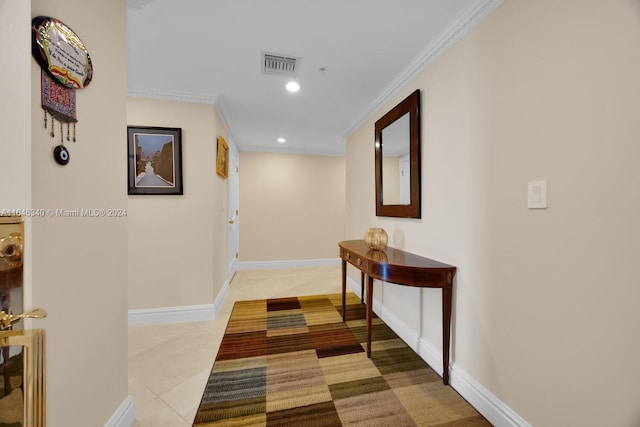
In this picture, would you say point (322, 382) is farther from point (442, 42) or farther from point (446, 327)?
point (442, 42)

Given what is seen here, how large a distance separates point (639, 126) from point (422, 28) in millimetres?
1220

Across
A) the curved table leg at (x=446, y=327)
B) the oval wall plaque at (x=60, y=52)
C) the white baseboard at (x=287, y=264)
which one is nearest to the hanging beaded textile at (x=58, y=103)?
the oval wall plaque at (x=60, y=52)

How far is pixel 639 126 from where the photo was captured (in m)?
0.79

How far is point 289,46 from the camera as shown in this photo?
171cm

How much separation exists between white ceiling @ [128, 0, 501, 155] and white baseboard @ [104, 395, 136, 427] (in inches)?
85.3

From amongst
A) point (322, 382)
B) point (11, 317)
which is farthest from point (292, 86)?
point (322, 382)

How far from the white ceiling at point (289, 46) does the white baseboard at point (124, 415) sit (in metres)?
2.17

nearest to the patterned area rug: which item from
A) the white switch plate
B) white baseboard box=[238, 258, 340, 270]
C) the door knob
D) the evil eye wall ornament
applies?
the door knob

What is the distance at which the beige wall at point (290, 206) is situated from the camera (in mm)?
4543

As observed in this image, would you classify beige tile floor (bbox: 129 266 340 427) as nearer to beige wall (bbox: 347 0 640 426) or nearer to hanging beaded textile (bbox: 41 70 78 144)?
hanging beaded textile (bbox: 41 70 78 144)

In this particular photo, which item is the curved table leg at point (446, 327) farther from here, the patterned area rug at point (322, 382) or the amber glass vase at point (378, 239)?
the amber glass vase at point (378, 239)

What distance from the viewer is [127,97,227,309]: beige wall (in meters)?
2.37

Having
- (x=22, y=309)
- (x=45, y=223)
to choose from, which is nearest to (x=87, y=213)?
(x=45, y=223)

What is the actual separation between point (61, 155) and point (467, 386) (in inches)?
89.3
